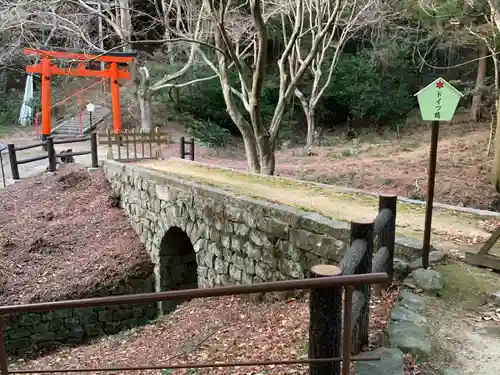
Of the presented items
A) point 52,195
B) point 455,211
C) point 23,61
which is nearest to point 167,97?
point 23,61

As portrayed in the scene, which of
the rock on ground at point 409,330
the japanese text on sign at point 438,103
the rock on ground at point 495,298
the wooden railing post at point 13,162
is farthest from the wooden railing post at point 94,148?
the rock on ground at point 495,298

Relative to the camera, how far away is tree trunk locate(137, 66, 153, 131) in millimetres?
19266

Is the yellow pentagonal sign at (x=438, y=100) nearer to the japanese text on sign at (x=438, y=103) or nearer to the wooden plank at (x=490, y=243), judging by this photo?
the japanese text on sign at (x=438, y=103)

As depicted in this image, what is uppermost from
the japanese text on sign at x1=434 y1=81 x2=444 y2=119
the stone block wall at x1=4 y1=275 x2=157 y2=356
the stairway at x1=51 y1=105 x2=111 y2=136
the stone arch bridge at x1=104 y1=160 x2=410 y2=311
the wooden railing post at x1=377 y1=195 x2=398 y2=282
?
the japanese text on sign at x1=434 y1=81 x2=444 y2=119

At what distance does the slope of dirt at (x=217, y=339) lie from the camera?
12.3 feet

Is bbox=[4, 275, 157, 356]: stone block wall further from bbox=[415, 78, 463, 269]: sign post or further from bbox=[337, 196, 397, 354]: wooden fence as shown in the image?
bbox=[415, 78, 463, 269]: sign post

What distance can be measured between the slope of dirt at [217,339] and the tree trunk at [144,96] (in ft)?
44.4

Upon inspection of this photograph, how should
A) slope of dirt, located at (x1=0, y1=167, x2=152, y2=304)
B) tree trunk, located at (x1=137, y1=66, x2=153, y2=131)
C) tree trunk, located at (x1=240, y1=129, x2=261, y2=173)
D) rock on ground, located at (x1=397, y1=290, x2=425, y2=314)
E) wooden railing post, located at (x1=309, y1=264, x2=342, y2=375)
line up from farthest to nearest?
tree trunk, located at (x1=137, y1=66, x2=153, y2=131) < tree trunk, located at (x1=240, y1=129, x2=261, y2=173) < slope of dirt, located at (x1=0, y1=167, x2=152, y2=304) < rock on ground, located at (x1=397, y1=290, x2=425, y2=314) < wooden railing post, located at (x1=309, y1=264, x2=342, y2=375)

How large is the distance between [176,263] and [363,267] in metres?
6.81

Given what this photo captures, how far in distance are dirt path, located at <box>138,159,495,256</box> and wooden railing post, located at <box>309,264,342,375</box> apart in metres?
2.67

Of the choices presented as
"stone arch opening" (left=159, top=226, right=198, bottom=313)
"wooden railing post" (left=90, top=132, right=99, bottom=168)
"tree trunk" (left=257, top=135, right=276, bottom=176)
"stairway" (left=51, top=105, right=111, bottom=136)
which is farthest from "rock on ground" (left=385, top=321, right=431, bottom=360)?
"stairway" (left=51, top=105, right=111, bottom=136)

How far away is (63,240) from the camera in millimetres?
9500

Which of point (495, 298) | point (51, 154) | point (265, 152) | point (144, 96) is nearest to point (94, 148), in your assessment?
point (51, 154)

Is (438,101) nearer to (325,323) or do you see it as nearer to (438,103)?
(438,103)
